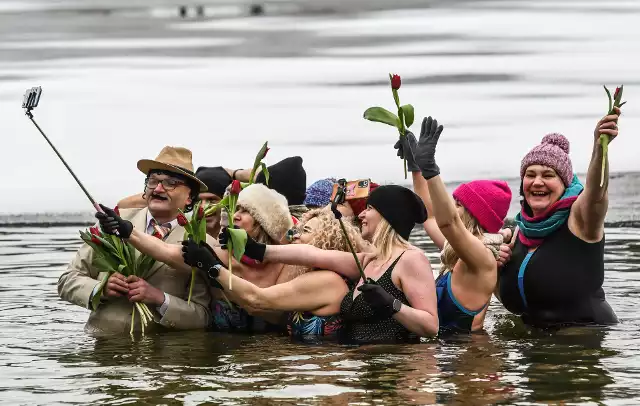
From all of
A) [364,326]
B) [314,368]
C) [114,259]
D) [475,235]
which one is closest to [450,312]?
[475,235]

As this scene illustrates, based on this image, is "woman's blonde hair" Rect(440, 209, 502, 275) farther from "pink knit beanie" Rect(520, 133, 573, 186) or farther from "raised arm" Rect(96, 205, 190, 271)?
"raised arm" Rect(96, 205, 190, 271)

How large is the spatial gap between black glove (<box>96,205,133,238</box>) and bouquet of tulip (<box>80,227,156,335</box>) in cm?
39

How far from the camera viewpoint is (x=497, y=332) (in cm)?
955

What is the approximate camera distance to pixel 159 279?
9.02 metres

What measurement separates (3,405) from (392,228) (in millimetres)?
2859

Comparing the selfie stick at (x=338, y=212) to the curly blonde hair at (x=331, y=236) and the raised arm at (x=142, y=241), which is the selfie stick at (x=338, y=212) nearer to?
the curly blonde hair at (x=331, y=236)

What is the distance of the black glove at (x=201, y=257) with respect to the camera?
8305 mm

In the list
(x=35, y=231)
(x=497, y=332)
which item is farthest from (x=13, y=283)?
(x=35, y=231)

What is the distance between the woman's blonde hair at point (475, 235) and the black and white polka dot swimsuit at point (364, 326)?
0.63 m

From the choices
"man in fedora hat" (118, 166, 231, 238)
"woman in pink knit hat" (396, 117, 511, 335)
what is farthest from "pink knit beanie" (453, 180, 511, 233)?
"man in fedora hat" (118, 166, 231, 238)

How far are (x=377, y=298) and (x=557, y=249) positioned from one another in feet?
6.17

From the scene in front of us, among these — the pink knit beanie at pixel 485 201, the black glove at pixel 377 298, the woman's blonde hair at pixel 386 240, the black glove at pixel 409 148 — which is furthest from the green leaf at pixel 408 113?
the black glove at pixel 377 298

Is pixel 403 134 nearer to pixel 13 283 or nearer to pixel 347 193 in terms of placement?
pixel 347 193

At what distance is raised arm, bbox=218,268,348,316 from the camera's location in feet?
27.3
